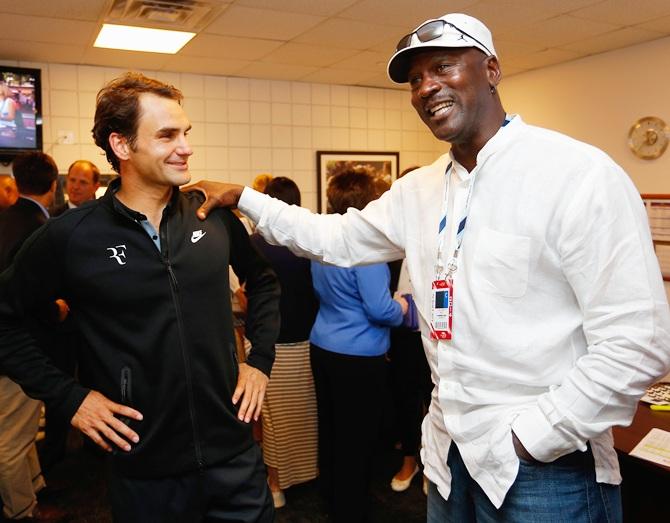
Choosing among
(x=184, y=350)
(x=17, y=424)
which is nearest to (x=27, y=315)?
(x=184, y=350)

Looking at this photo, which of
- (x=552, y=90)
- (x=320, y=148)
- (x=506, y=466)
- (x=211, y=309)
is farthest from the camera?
(x=320, y=148)

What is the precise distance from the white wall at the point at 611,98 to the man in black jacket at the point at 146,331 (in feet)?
13.2

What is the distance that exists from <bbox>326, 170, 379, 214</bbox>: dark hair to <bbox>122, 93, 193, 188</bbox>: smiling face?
0.99m

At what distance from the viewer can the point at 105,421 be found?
4.59 feet

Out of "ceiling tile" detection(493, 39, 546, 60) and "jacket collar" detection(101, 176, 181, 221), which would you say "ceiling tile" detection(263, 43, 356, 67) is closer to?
"ceiling tile" detection(493, 39, 546, 60)

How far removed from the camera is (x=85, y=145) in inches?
189

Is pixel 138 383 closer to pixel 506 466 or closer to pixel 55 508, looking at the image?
pixel 506 466

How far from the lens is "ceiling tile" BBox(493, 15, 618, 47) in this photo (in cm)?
380

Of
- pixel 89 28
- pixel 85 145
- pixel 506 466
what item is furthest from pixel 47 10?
pixel 506 466

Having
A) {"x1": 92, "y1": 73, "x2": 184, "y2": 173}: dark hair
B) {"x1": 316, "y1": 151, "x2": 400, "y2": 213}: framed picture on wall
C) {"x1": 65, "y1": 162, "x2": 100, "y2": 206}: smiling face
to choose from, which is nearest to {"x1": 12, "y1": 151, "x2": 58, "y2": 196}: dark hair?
{"x1": 65, "y1": 162, "x2": 100, "y2": 206}: smiling face

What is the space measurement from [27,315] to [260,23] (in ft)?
8.92

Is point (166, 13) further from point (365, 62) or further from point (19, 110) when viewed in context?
point (365, 62)

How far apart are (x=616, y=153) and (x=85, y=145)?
14.0 feet

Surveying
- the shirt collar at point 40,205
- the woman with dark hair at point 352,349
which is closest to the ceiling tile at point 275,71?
the shirt collar at point 40,205
